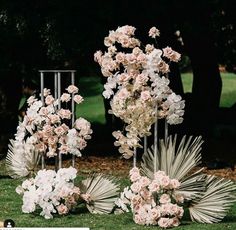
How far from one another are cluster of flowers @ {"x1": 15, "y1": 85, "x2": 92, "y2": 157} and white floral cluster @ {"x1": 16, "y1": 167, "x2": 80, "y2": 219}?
30 cm

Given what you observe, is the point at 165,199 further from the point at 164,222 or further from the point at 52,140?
the point at 52,140

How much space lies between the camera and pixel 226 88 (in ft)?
123

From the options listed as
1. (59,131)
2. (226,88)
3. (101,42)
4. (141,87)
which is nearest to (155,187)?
(141,87)

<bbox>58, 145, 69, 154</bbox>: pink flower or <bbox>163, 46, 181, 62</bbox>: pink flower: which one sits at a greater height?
<bbox>163, 46, 181, 62</bbox>: pink flower

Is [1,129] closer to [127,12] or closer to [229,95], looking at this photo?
[127,12]

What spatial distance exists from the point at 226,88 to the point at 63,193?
92.7ft

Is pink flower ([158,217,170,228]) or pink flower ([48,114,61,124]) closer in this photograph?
pink flower ([158,217,170,228])

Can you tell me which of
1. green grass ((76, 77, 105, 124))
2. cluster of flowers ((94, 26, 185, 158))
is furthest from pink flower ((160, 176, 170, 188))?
green grass ((76, 77, 105, 124))

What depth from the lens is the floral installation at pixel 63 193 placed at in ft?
32.5

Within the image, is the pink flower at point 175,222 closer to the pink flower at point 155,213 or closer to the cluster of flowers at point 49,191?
the pink flower at point 155,213

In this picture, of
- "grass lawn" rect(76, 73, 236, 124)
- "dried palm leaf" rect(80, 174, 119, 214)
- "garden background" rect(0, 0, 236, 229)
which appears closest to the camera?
"dried palm leaf" rect(80, 174, 119, 214)

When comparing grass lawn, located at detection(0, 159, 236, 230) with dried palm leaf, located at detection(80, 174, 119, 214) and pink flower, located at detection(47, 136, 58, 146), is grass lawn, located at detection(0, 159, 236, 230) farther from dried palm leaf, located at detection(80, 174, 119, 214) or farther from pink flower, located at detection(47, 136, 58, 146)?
pink flower, located at detection(47, 136, 58, 146)

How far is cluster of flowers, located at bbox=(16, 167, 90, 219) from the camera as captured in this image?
988 centimetres

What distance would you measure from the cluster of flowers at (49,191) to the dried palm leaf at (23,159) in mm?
462
